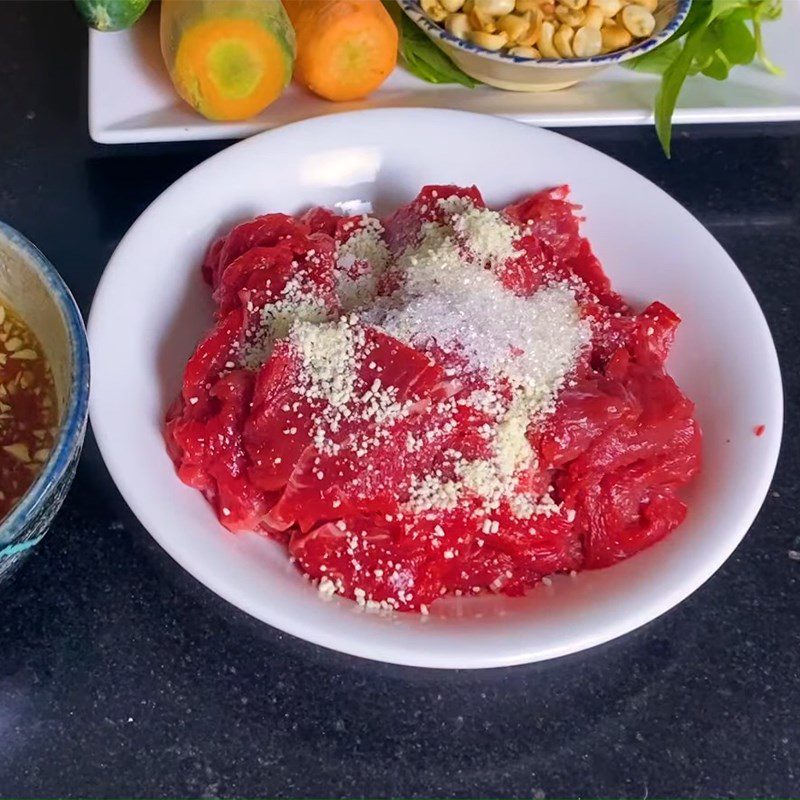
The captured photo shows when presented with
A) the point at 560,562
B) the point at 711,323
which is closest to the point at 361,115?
the point at 711,323

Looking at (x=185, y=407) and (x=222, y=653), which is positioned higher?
(x=185, y=407)

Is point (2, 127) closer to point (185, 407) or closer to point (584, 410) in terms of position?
point (185, 407)

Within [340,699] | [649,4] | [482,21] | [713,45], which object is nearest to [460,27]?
[482,21]

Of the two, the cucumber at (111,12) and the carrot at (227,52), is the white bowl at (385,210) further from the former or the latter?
the cucumber at (111,12)

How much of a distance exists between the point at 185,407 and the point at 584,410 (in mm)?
589

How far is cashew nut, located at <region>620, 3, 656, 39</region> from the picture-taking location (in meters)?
1.92

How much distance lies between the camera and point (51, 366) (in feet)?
4.52

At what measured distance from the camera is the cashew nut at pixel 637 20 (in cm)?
192

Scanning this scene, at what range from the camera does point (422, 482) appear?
1.37m

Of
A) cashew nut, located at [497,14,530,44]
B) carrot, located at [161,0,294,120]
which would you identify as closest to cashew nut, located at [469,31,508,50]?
cashew nut, located at [497,14,530,44]

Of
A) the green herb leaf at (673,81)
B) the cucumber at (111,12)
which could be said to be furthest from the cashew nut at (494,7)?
the cucumber at (111,12)

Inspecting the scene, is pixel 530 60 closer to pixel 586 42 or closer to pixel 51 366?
pixel 586 42

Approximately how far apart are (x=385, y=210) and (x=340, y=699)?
0.89 meters

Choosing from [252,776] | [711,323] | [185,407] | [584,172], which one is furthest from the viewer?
[584,172]
